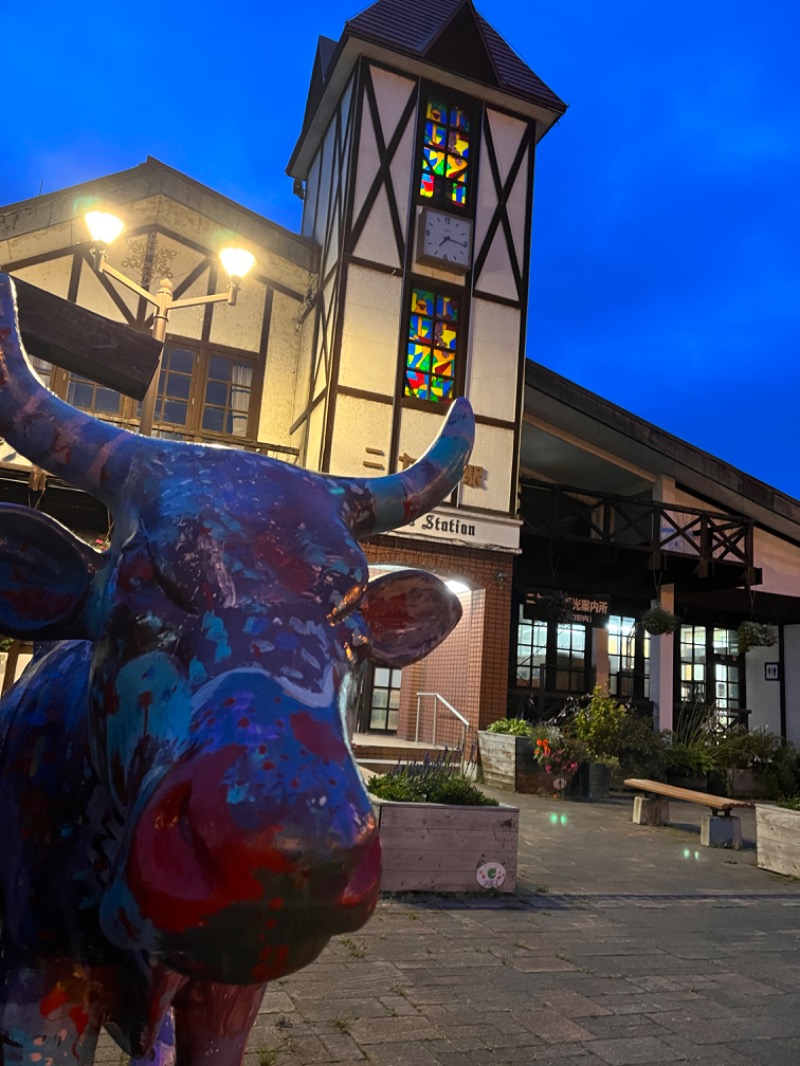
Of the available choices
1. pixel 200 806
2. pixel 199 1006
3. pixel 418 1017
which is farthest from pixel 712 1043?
pixel 200 806

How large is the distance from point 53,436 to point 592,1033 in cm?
344

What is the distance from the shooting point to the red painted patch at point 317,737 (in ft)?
4.00

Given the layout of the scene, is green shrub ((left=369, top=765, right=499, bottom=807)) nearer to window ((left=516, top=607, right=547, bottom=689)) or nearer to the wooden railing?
the wooden railing

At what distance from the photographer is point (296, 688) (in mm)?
1320

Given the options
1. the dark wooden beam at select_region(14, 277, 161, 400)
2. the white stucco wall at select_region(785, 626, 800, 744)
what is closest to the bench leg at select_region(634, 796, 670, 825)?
the white stucco wall at select_region(785, 626, 800, 744)

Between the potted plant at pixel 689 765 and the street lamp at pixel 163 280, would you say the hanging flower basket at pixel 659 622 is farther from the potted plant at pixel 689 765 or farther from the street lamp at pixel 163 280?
the street lamp at pixel 163 280

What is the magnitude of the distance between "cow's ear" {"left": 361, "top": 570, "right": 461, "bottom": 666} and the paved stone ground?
6.70ft

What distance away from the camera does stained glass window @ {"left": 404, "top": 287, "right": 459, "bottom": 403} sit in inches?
522

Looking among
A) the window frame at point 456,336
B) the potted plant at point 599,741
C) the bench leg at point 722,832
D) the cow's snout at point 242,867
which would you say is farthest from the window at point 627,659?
the cow's snout at point 242,867

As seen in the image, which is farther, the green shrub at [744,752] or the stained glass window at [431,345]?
the stained glass window at [431,345]

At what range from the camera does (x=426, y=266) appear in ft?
44.4

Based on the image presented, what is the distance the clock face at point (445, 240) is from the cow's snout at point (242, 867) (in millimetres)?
13275

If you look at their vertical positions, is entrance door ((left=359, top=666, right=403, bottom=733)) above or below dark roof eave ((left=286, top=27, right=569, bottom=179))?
below

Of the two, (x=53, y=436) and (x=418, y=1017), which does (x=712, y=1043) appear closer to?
(x=418, y=1017)
